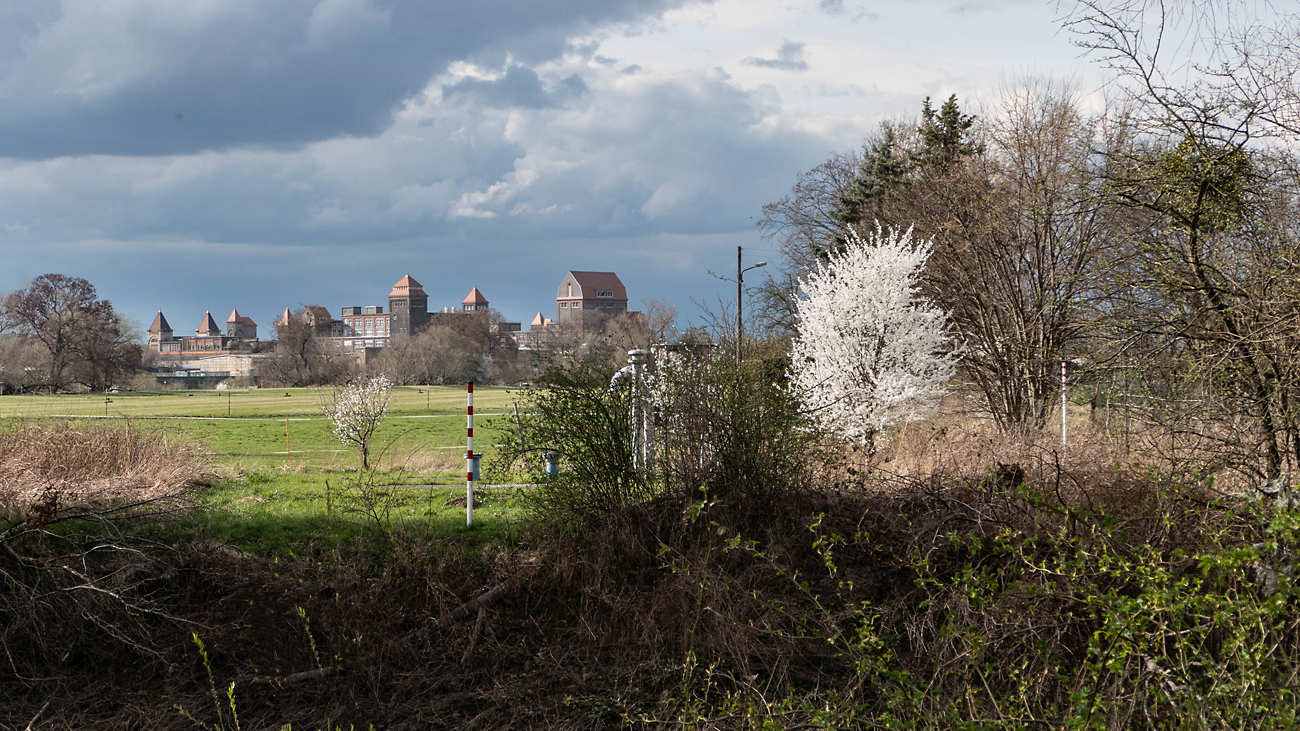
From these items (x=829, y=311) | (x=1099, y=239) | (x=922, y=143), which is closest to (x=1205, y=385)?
(x=1099, y=239)

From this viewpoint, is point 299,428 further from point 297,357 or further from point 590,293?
point 590,293

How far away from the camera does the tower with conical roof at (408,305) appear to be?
16238cm

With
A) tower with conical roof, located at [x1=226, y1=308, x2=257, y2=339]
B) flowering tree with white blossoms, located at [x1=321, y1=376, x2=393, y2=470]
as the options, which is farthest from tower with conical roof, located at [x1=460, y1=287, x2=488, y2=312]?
flowering tree with white blossoms, located at [x1=321, y1=376, x2=393, y2=470]

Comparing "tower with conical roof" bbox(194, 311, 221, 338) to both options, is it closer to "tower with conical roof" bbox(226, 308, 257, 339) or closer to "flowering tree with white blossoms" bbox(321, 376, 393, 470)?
"tower with conical roof" bbox(226, 308, 257, 339)

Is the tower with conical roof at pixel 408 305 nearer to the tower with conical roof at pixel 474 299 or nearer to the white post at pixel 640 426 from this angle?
the tower with conical roof at pixel 474 299

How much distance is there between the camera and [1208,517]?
19.2ft

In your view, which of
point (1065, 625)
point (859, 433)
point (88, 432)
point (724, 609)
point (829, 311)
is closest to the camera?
point (1065, 625)

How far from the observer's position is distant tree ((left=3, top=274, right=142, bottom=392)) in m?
63.8

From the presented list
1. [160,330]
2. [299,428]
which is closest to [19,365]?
[299,428]

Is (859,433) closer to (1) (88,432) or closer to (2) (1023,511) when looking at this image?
(2) (1023,511)

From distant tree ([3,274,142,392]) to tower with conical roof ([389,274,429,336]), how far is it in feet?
310

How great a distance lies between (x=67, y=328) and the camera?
65375mm

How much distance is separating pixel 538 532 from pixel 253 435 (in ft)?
91.6

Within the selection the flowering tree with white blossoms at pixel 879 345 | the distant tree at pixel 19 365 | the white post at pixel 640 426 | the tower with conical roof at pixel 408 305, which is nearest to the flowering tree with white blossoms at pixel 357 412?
the flowering tree with white blossoms at pixel 879 345
